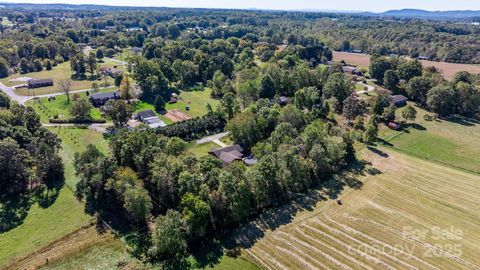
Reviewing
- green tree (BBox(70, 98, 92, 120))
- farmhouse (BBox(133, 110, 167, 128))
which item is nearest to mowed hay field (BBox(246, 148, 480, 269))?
farmhouse (BBox(133, 110, 167, 128))

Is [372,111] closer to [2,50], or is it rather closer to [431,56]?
[431,56]

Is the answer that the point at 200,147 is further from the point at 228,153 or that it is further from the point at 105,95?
the point at 105,95

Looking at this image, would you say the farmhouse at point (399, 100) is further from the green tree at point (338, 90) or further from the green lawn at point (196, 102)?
the green lawn at point (196, 102)

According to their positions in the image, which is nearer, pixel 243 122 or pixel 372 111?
pixel 243 122

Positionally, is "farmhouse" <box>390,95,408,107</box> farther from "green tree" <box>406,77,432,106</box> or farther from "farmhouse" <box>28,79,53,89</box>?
"farmhouse" <box>28,79,53,89</box>

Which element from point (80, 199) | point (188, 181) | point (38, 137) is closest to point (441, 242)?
point (188, 181)

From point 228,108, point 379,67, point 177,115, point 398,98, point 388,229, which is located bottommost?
point 177,115

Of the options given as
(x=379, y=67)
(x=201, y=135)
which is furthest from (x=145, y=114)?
(x=379, y=67)
